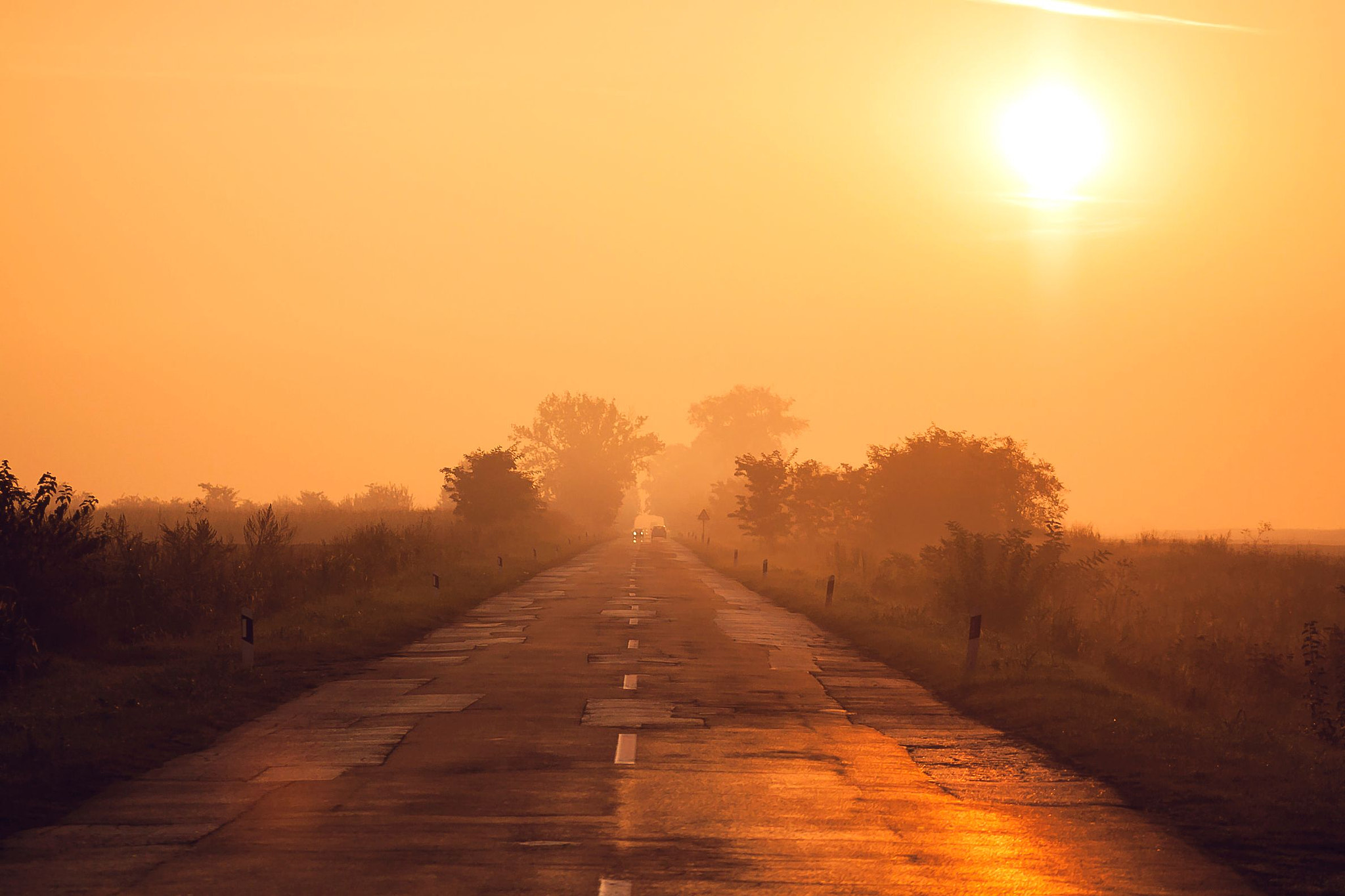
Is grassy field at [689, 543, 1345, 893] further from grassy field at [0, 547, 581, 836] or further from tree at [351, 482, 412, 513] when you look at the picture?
tree at [351, 482, 412, 513]

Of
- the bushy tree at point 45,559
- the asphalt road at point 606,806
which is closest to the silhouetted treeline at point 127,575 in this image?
the bushy tree at point 45,559

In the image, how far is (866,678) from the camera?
639 inches

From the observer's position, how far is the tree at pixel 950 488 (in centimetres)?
4891

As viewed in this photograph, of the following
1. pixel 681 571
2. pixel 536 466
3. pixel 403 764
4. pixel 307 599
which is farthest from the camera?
pixel 536 466

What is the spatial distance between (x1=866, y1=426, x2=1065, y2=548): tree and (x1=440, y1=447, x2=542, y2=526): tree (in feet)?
80.4

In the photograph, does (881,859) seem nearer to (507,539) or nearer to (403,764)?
(403,764)

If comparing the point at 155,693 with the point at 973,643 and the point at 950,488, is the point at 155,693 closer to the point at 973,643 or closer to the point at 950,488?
the point at 973,643

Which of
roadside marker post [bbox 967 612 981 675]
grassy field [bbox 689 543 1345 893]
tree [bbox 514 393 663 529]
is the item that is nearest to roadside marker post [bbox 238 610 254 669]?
grassy field [bbox 689 543 1345 893]

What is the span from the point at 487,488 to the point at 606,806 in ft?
188

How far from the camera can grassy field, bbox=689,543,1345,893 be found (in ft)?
25.2

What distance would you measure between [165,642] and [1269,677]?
2068 cm

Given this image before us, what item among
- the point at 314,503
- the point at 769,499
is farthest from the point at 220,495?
the point at 769,499

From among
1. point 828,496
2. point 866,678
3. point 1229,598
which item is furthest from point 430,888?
point 828,496

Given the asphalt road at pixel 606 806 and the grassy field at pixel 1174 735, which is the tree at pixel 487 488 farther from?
the asphalt road at pixel 606 806
